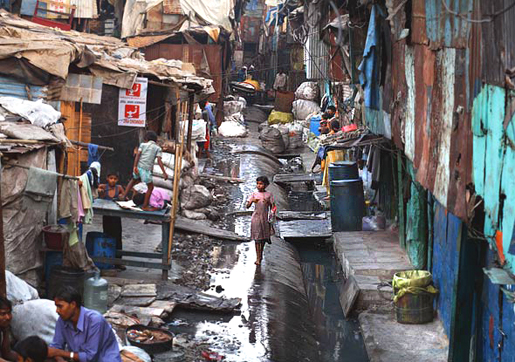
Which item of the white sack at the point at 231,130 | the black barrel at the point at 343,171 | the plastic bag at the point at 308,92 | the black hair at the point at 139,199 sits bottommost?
the black hair at the point at 139,199

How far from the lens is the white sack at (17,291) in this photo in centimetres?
795

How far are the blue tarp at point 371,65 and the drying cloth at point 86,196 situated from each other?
6.19m

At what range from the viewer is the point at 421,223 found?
530 inches

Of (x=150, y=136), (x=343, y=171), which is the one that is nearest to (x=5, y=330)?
(x=150, y=136)

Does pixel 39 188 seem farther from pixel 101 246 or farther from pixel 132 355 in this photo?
pixel 132 355

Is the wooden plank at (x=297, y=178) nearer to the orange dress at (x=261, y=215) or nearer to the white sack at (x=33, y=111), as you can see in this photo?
the orange dress at (x=261, y=215)

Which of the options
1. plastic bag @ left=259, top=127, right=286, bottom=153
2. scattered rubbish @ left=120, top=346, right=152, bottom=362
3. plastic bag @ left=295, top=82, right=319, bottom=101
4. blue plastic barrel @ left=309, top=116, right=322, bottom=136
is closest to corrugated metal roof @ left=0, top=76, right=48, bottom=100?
scattered rubbish @ left=120, top=346, right=152, bottom=362

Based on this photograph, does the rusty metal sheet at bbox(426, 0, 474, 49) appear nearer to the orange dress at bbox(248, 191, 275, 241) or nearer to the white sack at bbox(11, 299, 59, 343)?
the orange dress at bbox(248, 191, 275, 241)

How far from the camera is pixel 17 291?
26.5 feet

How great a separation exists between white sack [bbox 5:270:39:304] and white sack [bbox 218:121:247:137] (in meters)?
25.2

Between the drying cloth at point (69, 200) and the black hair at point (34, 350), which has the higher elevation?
the drying cloth at point (69, 200)

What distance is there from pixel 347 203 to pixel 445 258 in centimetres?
592

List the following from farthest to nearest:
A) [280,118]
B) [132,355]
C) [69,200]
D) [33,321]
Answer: [280,118], [69,200], [132,355], [33,321]

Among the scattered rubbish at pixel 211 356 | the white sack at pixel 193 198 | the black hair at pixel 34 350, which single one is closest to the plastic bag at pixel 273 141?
the white sack at pixel 193 198
